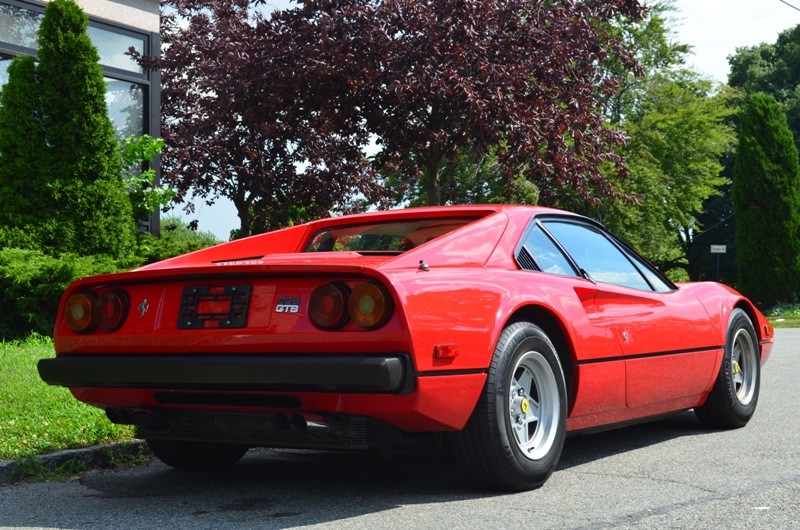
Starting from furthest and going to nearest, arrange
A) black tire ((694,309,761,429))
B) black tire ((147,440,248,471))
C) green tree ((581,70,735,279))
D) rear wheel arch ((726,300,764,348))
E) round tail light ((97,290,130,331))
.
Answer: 1. green tree ((581,70,735,279))
2. rear wheel arch ((726,300,764,348))
3. black tire ((694,309,761,429))
4. black tire ((147,440,248,471))
5. round tail light ((97,290,130,331))

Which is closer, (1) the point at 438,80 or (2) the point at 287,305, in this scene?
(2) the point at 287,305

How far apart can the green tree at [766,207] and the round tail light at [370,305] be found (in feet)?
90.0

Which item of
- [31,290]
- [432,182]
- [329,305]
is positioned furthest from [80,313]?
[432,182]

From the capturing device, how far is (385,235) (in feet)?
17.9

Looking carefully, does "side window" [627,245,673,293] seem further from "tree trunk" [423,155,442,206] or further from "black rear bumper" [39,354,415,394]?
"tree trunk" [423,155,442,206]

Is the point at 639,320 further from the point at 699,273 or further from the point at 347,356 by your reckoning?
the point at 699,273

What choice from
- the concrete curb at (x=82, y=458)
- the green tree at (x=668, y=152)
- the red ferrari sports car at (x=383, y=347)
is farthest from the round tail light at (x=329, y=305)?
the green tree at (x=668, y=152)

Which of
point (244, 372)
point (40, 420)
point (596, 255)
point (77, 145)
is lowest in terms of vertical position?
point (40, 420)

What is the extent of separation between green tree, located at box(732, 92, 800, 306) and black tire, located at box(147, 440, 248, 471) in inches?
1044

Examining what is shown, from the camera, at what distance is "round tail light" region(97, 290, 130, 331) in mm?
4523

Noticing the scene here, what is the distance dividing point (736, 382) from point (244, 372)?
3.84 metres

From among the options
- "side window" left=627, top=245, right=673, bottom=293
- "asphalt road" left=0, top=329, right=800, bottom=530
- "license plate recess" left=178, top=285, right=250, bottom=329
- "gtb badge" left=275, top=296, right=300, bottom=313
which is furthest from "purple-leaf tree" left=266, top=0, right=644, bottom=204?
"gtb badge" left=275, top=296, right=300, bottom=313

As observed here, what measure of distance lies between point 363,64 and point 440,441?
10.1 meters

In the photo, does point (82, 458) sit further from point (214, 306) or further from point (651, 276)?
point (651, 276)
